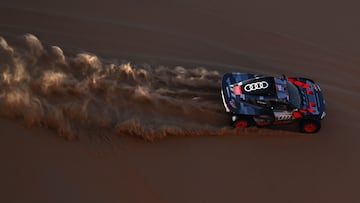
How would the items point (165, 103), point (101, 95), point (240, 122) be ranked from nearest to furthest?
1. point (101, 95)
2. point (240, 122)
3. point (165, 103)

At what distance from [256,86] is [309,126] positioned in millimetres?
1557

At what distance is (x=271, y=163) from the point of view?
32.7 ft

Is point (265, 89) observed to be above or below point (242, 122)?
above

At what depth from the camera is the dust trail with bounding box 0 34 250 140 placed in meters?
9.14

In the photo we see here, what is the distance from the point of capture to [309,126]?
1031 centimetres

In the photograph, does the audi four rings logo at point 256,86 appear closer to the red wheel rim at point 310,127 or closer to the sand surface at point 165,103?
the sand surface at point 165,103

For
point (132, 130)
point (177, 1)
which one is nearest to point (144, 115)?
point (132, 130)

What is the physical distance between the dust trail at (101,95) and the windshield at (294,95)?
1.56 metres

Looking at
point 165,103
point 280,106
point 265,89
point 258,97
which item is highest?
point 265,89

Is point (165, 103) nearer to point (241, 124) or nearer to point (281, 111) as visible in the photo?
point (241, 124)

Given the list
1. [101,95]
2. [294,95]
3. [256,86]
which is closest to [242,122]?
[256,86]

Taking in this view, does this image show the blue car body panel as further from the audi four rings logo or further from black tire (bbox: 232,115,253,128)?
black tire (bbox: 232,115,253,128)

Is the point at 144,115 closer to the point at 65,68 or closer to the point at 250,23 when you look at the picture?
the point at 65,68

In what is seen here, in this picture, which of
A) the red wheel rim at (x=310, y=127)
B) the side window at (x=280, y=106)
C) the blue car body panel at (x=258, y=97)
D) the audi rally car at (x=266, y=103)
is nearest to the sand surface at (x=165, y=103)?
the red wheel rim at (x=310, y=127)
